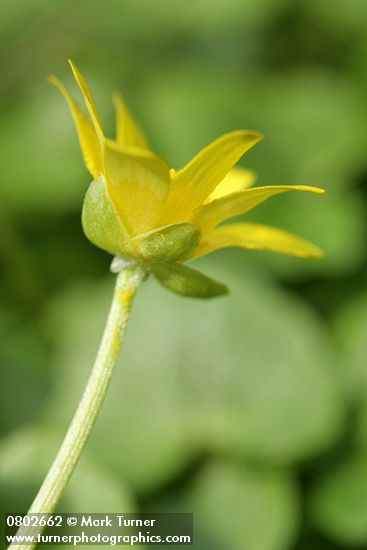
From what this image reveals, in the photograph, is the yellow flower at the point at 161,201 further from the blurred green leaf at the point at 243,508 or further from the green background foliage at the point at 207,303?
the blurred green leaf at the point at 243,508

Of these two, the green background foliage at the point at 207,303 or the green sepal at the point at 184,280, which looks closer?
the green sepal at the point at 184,280

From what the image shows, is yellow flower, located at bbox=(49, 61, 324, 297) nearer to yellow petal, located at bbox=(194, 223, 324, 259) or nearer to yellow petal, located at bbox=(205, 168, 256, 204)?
yellow petal, located at bbox=(194, 223, 324, 259)

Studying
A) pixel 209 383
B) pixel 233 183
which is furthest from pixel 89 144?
pixel 209 383

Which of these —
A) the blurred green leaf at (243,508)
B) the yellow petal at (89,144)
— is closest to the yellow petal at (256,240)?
the yellow petal at (89,144)

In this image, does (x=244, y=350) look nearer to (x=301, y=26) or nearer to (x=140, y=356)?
(x=140, y=356)

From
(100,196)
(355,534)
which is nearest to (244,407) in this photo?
(355,534)

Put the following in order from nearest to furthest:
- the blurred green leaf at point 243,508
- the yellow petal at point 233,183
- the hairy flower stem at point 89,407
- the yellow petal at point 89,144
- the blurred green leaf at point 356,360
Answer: the hairy flower stem at point 89,407 < the yellow petal at point 89,144 < the yellow petal at point 233,183 < the blurred green leaf at point 243,508 < the blurred green leaf at point 356,360
